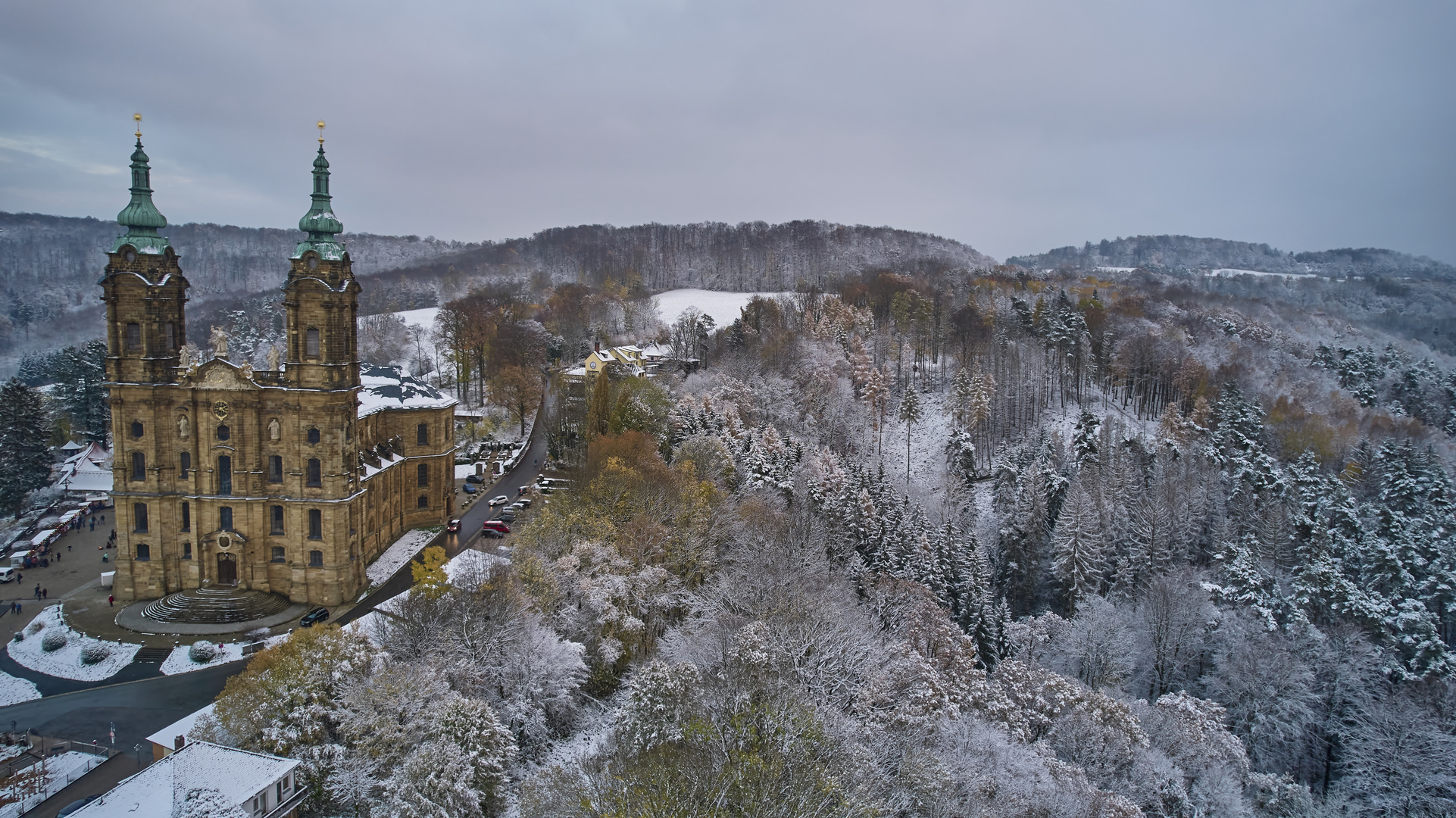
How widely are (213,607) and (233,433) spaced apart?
808 cm

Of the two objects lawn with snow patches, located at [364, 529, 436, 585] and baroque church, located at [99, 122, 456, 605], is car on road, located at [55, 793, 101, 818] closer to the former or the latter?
baroque church, located at [99, 122, 456, 605]

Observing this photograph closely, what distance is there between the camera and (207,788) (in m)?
18.7

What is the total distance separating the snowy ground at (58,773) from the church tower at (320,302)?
53.6 feet

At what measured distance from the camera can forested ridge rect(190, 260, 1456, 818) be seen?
20.1 metres

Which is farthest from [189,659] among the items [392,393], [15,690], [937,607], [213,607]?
[937,607]

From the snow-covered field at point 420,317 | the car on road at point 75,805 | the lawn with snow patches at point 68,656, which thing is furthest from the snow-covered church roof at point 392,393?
the snow-covered field at point 420,317

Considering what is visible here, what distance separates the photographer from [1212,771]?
85.6 feet

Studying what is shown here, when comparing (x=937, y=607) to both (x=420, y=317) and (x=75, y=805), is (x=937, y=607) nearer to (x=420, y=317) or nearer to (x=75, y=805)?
(x=75, y=805)

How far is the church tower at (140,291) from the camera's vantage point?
34.6m

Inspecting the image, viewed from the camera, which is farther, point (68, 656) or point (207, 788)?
point (68, 656)

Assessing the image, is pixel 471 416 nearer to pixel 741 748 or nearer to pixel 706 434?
pixel 706 434

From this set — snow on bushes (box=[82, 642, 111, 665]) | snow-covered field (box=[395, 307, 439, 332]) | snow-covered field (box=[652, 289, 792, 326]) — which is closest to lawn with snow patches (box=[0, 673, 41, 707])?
snow on bushes (box=[82, 642, 111, 665])

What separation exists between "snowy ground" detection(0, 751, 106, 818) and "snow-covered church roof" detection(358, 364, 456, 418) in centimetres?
2191

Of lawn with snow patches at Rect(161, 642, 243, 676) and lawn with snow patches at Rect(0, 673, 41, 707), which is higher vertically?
lawn with snow patches at Rect(161, 642, 243, 676)
